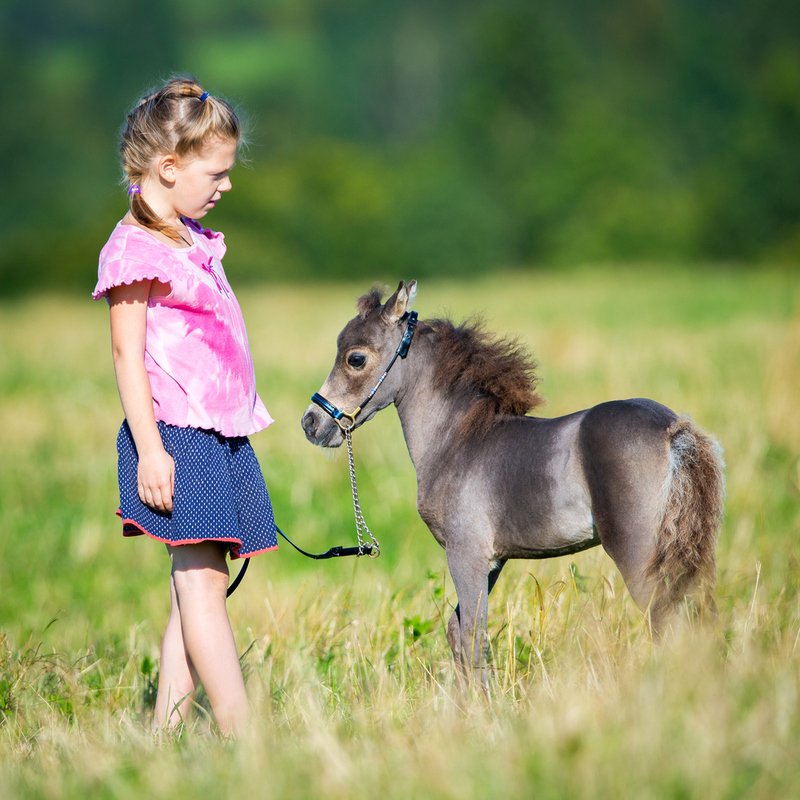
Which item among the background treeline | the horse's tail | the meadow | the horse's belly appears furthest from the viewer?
the background treeline

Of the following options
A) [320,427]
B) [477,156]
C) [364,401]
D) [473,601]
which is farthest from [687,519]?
[477,156]

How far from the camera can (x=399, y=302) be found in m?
3.30

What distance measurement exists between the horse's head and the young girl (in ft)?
0.99

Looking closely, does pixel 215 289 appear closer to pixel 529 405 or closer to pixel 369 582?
pixel 529 405

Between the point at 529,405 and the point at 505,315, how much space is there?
17.2 meters

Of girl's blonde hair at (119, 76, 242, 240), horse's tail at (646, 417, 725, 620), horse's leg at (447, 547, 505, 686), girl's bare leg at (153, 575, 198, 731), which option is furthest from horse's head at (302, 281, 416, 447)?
horse's tail at (646, 417, 725, 620)

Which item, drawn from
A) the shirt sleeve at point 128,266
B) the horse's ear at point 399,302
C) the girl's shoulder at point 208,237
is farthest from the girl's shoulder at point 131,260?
the horse's ear at point 399,302

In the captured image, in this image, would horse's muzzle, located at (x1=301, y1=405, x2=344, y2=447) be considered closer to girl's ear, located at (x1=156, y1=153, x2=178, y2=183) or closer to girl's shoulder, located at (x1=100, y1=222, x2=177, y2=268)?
girl's shoulder, located at (x1=100, y1=222, x2=177, y2=268)

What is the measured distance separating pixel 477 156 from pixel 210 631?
188 feet

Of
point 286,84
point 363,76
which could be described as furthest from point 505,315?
point 363,76

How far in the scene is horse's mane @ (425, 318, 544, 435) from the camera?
3289 mm

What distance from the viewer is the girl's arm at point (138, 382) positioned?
3.04m

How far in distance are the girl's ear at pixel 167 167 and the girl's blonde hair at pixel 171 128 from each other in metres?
0.02

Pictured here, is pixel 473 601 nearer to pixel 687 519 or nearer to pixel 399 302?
pixel 687 519
